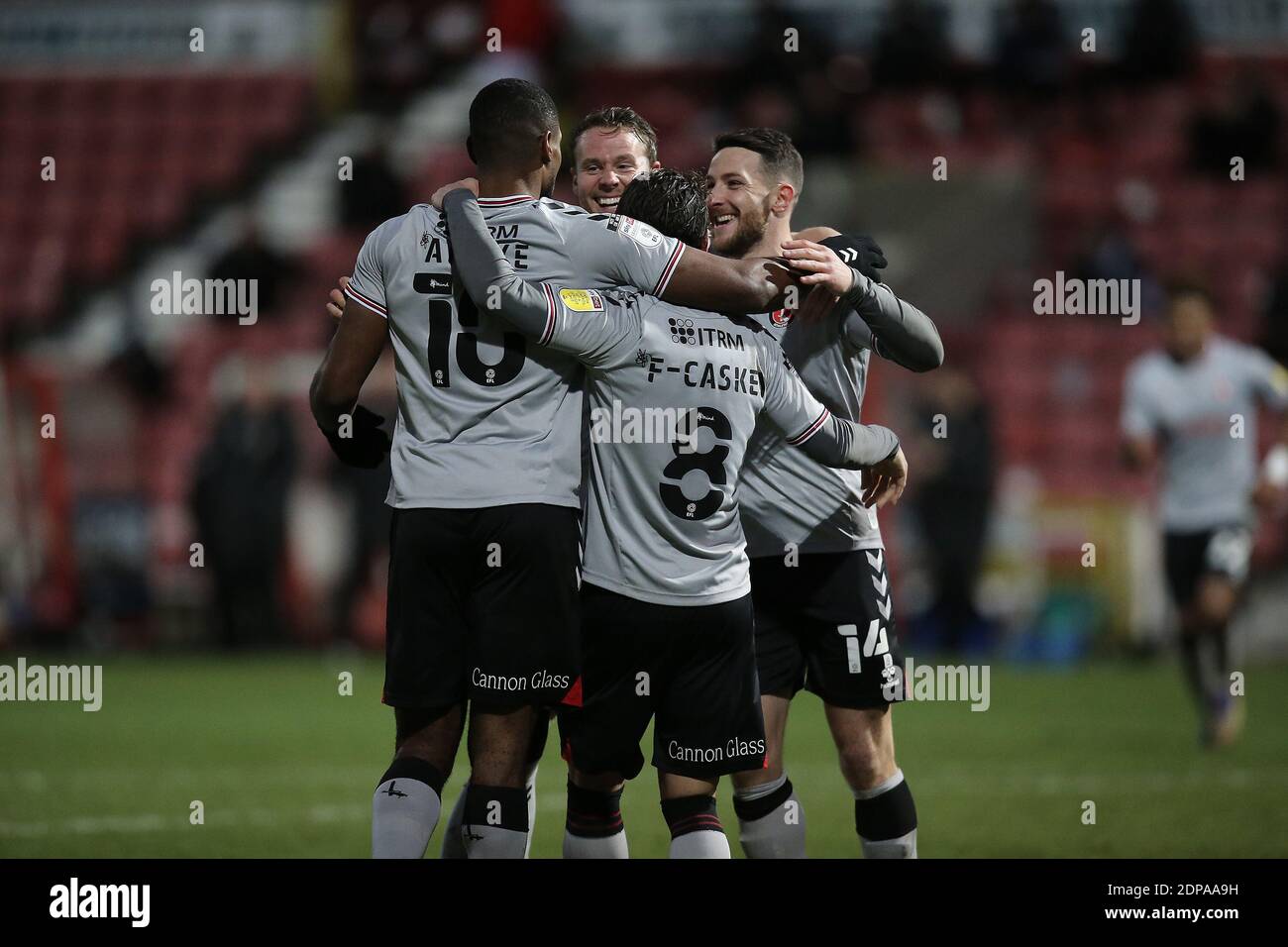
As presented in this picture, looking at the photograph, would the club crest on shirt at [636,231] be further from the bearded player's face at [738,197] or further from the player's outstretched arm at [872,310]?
the bearded player's face at [738,197]

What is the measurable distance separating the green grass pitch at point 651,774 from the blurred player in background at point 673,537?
5.19 ft

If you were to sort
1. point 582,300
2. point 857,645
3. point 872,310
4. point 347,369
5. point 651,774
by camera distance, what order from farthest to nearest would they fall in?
1. point 651,774
2. point 857,645
3. point 872,310
4. point 347,369
5. point 582,300

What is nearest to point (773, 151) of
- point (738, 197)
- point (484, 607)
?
point (738, 197)

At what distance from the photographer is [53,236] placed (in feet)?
59.3

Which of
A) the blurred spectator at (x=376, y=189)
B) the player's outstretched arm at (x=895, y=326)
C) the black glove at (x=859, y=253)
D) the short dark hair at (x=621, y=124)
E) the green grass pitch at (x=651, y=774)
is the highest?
the blurred spectator at (x=376, y=189)

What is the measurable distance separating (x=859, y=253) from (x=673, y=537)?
1098mm

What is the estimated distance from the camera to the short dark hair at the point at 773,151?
4887 mm

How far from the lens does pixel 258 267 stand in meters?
15.5

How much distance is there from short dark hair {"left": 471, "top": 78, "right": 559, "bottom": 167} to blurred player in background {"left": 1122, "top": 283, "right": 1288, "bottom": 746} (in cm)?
564

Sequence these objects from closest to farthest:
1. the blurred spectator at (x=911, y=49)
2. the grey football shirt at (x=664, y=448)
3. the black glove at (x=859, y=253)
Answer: the grey football shirt at (x=664, y=448) → the black glove at (x=859, y=253) → the blurred spectator at (x=911, y=49)

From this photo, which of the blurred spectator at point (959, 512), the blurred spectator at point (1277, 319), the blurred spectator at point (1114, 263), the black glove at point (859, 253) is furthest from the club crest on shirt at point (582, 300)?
the blurred spectator at point (1114, 263)

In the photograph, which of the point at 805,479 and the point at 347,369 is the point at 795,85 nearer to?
the point at 805,479

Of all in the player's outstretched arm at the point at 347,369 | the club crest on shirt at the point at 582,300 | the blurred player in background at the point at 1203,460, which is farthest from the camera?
the blurred player in background at the point at 1203,460
